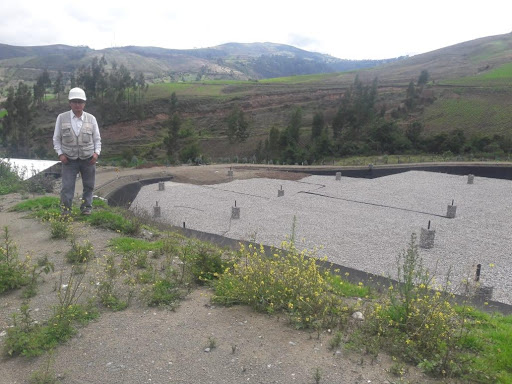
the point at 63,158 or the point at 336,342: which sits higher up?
the point at 63,158

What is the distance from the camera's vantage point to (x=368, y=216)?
47.9 ft

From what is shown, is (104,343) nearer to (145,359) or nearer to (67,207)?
(145,359)

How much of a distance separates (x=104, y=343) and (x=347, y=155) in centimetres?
3200

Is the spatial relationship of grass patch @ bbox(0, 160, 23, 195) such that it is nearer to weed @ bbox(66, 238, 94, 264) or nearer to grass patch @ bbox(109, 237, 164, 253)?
grass patch @ bbox(109, 237, 164, 253)

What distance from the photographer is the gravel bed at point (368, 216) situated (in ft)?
34.3

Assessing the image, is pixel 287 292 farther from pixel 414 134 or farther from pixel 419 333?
pixel 414 134

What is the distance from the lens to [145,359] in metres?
2.96

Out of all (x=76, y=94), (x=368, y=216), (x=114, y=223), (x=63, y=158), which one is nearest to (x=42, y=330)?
(x=114, y=223)

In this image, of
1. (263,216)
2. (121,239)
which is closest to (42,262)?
(121,239)

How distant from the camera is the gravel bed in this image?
34.3ft

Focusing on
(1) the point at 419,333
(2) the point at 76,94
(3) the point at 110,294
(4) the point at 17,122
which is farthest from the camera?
(4) the point at 17,122

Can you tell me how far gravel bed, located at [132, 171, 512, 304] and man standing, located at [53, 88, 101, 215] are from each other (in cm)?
435

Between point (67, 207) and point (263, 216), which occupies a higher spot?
point (67, 207)

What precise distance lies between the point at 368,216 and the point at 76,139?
11.1 m
